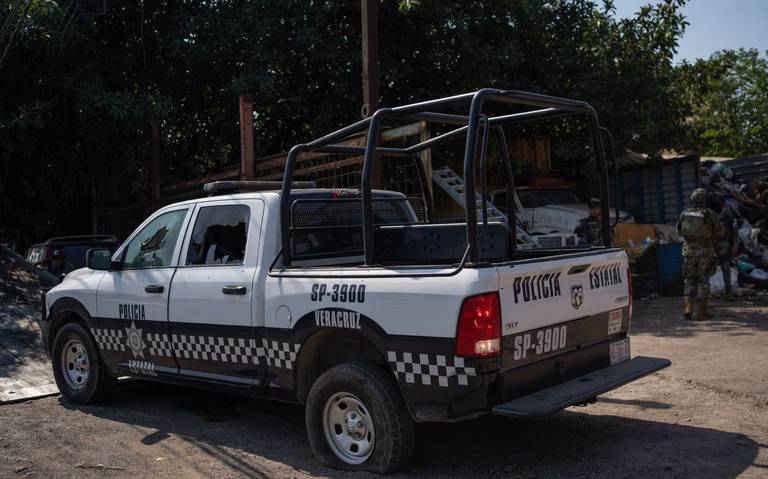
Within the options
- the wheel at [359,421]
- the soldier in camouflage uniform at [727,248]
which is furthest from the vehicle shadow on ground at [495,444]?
the soldier in camouflage uniform at [727,248]

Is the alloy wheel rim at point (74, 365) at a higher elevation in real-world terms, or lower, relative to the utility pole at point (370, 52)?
lower

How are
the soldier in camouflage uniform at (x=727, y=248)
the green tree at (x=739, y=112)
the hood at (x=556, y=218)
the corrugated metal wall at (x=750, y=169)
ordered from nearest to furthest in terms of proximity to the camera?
the soldier in camouflage uniform at (x=727, y=248) < the hood at (x=556, y=218) < the corrugated metal wall at (x=750, y=169) < the green tree at (x=739, y=112)

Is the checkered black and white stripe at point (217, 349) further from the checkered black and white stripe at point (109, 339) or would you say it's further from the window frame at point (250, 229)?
the checkered black and white stripe at point (109, 339)

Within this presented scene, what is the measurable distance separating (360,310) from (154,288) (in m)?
2.20

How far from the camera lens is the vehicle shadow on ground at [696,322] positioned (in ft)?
32.2

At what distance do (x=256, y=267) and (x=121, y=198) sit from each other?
1331 centimetres

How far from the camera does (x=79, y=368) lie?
710cm

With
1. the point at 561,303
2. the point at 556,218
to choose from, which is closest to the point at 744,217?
the point at 556,218

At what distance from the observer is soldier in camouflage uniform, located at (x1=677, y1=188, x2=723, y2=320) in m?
10.6

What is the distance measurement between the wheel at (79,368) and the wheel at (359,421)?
9.10 ft

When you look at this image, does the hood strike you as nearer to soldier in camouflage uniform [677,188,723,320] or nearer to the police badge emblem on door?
soldier in camouflage uniform [677,188,723,320]

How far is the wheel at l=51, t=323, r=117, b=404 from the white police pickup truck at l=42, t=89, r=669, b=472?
0.02 meters

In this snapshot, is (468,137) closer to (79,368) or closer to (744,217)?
(79,368)

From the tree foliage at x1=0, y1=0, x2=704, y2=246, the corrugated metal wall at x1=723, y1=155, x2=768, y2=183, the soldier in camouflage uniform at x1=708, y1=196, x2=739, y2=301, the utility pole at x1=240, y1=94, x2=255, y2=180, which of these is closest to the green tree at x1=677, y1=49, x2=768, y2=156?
the corrugated metal wall at x1=723, y1=155, x2=768, y2=183
